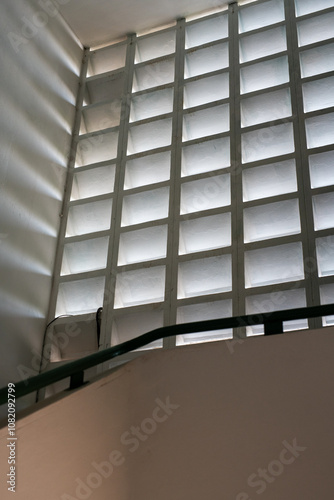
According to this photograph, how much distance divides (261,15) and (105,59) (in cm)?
206

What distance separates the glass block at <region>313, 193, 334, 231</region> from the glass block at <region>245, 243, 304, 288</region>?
30 centimetres

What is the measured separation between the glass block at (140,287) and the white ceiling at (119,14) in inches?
139

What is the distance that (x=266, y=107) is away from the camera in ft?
24.0

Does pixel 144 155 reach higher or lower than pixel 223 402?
higher

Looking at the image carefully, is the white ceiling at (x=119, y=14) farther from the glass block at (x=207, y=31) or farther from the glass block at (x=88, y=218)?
the glass block at (x=88, y=218)

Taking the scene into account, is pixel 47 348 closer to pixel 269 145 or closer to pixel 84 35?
pixel 269 145

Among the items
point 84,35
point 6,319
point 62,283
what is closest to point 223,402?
point 6,319

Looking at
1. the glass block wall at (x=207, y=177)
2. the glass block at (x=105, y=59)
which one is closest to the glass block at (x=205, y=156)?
the glass block wall at (x=207, y=177)

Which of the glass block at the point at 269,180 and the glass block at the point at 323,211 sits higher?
the glass block at the point at 269,180

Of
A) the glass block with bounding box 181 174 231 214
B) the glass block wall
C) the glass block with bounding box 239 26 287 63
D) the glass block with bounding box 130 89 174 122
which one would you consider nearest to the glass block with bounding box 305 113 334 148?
the glass block wall

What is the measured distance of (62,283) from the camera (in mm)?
7125

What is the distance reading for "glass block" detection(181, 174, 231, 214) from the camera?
695cm

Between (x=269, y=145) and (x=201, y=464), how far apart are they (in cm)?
398

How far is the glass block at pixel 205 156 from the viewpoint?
7.22m
